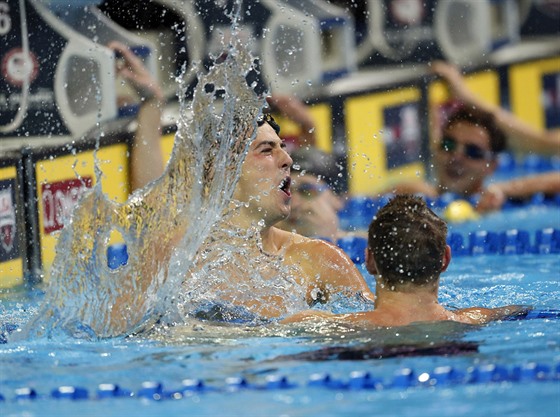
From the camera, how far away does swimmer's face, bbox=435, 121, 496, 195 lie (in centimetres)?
641

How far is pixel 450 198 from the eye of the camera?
666 cm

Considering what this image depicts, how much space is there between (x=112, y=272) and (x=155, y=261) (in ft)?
0.46

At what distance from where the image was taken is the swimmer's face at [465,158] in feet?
21.0

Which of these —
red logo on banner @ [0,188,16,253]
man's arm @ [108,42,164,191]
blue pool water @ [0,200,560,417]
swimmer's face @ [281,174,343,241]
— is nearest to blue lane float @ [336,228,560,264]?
swimmer's face @ [281,174,343,241]

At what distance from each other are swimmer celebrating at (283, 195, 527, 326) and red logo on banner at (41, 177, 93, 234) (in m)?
2.06

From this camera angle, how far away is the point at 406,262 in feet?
10.7

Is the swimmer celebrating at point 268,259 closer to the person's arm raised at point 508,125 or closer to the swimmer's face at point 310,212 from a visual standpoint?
the swimmer's face at point 310,212

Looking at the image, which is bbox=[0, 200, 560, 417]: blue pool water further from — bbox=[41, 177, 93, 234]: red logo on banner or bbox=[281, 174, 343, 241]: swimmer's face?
bbox=[281, 174, 343, 241]: swimmer's face

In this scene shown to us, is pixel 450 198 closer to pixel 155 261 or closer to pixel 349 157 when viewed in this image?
pixel 349 157

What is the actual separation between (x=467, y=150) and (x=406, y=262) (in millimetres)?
3248

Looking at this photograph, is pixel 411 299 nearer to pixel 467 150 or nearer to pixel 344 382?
pixel 344 382

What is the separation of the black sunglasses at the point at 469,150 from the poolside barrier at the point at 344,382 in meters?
3.44

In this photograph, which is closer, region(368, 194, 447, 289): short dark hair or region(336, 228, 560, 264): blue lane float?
region(368, 194, 447, 289): short dark hair

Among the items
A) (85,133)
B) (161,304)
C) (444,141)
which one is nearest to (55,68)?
(85,133)
